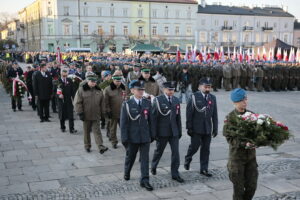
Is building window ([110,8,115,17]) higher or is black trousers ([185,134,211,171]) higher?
building window ([110,8,115,17])

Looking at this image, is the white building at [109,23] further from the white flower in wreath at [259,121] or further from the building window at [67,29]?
the white flower in wreath at [259,121]

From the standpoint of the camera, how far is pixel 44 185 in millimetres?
6305

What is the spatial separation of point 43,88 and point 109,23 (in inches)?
2268

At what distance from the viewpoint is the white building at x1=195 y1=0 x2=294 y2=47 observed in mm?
73750

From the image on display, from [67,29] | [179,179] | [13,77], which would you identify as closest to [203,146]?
[179,179]

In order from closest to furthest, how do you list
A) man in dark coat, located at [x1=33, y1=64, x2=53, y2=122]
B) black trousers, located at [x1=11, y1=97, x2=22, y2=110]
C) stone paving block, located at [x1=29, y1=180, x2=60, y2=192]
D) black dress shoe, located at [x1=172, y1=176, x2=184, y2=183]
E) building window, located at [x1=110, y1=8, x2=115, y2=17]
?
stone paving block, located at [x1=29, y1=180, x2=60, y2=192]
black dress shoe, located at [x1=172, y1=176, x2=184, y2=183]
man in dark coat, located at [x1=33, y1=64, x2=53, y2=122]
black trousers, located at [x1=11, y1=97, x2=22, y2=110]
building window, located at [x1=110, y1=8, x2=115, y2=17]

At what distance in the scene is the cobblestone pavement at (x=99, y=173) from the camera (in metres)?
5.93

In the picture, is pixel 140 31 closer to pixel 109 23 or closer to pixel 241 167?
pixel 109 23

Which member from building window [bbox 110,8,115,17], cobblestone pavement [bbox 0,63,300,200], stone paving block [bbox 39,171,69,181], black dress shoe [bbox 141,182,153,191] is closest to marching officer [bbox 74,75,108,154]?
cobblestone pavement [bbox 0,63,300,200]

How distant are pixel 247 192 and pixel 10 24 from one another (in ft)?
373

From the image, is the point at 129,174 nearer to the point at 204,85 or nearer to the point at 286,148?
the point at 204,85

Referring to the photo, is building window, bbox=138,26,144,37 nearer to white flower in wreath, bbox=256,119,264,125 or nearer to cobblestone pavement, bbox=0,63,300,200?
cobblestone pavement, bbox=0,63,300,200

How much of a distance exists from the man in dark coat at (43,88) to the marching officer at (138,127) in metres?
6.38

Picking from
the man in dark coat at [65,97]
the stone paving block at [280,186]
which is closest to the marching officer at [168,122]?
the stone paving block at [280,186]
